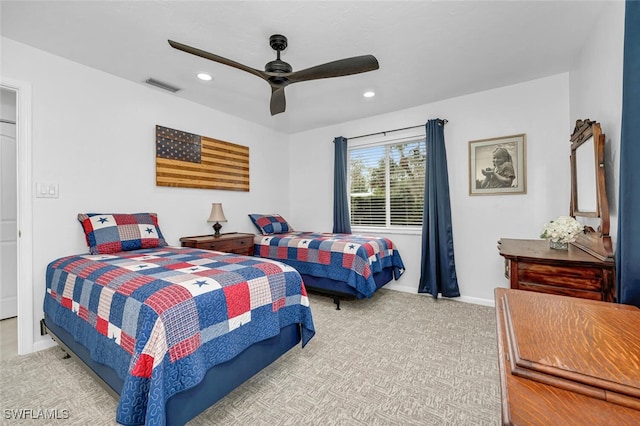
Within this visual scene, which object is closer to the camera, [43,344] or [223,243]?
[43,344]

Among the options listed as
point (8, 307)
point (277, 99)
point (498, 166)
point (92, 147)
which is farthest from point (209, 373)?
point (498, 166)

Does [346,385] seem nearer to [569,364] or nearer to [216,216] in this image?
[569,364]

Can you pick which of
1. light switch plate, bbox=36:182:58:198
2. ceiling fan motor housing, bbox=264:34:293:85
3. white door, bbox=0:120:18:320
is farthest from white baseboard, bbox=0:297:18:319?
ceiling fan motor housing, bbox=264:34:293:85

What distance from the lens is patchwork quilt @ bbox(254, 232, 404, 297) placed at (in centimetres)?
309

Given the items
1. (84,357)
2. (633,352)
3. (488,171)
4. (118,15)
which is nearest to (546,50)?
(488,171)

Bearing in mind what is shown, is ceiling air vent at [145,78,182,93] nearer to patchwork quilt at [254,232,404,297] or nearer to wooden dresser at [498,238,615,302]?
patchwork quilt at [254,232,404,297]

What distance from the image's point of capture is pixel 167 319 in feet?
4.31

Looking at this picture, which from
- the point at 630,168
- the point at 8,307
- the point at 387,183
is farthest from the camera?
the point at 387,183

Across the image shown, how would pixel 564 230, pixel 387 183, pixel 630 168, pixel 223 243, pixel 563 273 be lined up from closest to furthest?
pixel 630 168 < pixel 563 273 < pixel 564 230 < pixel 223 243 < pixel 387 183

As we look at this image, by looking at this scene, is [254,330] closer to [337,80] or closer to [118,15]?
[118,15]

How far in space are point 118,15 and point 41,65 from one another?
1073 mm

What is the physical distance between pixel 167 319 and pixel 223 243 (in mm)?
2233

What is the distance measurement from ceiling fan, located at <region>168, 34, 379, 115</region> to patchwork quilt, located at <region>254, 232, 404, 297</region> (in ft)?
5.73

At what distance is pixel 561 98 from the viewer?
9.78 ft
